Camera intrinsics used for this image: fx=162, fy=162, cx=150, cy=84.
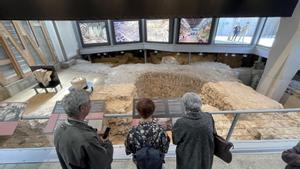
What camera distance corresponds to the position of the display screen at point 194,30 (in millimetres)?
9047

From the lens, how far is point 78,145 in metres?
1.23

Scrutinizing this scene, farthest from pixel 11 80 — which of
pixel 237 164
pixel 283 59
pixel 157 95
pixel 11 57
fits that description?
pixel 283 59

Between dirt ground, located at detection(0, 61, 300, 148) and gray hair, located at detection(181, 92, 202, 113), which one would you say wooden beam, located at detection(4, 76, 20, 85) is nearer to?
dirt ground, located at detection(0, 61, 300, 148)

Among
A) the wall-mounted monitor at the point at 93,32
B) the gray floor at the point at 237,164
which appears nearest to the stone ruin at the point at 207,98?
the gray floor at the point at 237,164

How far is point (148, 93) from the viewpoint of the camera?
8258 mm

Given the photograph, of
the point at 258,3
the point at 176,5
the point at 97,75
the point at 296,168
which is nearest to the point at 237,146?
the point at 296,168

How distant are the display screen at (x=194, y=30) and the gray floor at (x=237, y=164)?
26.0 ft

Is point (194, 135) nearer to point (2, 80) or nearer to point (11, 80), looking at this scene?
point (2, 80)

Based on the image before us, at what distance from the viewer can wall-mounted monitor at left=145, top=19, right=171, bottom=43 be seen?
9.70 meters

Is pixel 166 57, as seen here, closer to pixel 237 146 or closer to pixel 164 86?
pixel 164 86

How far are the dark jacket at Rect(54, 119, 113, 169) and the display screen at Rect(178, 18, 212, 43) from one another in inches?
360

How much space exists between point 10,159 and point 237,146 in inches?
142

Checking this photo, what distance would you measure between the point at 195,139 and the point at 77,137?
1.04 m

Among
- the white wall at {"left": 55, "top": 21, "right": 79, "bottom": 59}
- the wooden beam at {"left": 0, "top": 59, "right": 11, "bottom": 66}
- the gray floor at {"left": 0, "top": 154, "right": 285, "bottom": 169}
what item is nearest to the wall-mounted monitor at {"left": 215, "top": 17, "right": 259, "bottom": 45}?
the gray floor at {"left": 0, "top": 154, "right": 285, "bottom": 169}
